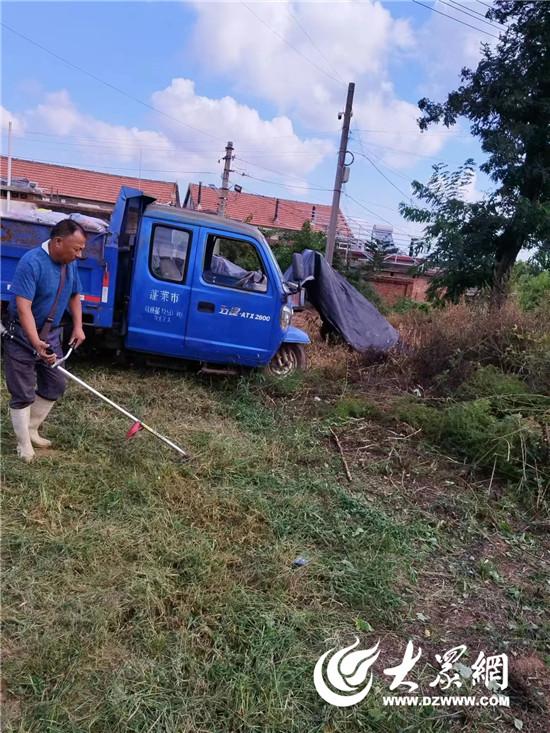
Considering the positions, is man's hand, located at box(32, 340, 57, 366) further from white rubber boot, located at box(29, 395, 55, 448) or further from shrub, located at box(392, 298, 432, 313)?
shrub, located at box(392, 298, 432, 313)

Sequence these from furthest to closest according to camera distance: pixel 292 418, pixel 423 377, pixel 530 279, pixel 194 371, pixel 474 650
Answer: pixel 530 279 → pixel 423 377 → pixel 194 371 → pixel 292 418 → pixel 474 650

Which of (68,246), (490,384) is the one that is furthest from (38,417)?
(490,384)

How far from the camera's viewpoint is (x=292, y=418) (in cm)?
534

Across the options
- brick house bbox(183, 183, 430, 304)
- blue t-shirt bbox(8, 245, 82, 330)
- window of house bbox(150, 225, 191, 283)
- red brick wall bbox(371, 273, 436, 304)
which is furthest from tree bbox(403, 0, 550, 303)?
brick house bbox(183, 183, 430, 304)

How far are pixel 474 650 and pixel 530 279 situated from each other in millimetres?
9544

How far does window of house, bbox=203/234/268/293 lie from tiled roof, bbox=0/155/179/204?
23167 millimetres

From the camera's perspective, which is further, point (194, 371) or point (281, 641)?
point (194, 371)

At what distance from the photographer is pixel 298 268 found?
8.43 m

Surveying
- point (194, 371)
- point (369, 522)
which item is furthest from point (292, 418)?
point (369, 522)

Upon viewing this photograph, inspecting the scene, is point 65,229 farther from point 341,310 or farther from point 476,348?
point 341,310

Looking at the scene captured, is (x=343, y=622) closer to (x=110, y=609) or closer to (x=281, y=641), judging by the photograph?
(x=281, y=641)

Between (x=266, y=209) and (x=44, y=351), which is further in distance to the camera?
(x=266, y=209)

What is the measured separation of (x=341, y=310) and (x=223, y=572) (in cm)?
628

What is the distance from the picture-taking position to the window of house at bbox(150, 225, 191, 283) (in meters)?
5.55
